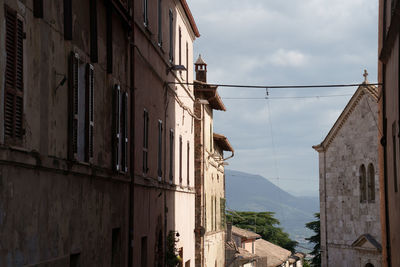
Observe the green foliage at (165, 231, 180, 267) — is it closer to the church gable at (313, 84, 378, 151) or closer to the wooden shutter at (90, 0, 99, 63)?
the wooden shutter at (90, 0, 99, 63)

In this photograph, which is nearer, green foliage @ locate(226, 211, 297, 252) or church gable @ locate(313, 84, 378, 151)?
church gable @ locate(313, 84, 378, 151)

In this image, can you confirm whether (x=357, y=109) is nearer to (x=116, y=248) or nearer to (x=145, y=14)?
(x=145, y=14)

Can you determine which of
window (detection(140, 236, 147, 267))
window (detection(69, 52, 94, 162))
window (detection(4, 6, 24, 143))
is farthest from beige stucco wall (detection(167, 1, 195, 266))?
window (detection(4, 6, 24, 143))

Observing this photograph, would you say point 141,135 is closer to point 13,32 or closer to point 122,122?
point 122,122

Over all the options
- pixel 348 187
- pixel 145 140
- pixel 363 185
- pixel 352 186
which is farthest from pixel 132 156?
pixel 348 187

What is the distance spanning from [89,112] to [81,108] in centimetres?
22

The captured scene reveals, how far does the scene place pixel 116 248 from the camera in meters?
14.6

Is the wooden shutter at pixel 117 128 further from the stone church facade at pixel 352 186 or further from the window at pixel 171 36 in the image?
the stone church facade at pixel 352 186

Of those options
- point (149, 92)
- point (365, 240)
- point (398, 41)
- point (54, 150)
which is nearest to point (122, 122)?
point (149, 92)

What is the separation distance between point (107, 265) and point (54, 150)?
409cm

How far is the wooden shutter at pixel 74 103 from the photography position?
10875 millimetres

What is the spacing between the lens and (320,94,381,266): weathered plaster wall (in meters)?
34.8

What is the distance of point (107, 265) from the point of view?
13.5 metres

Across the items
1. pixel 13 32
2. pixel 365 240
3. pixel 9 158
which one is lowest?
pixel 365 240
